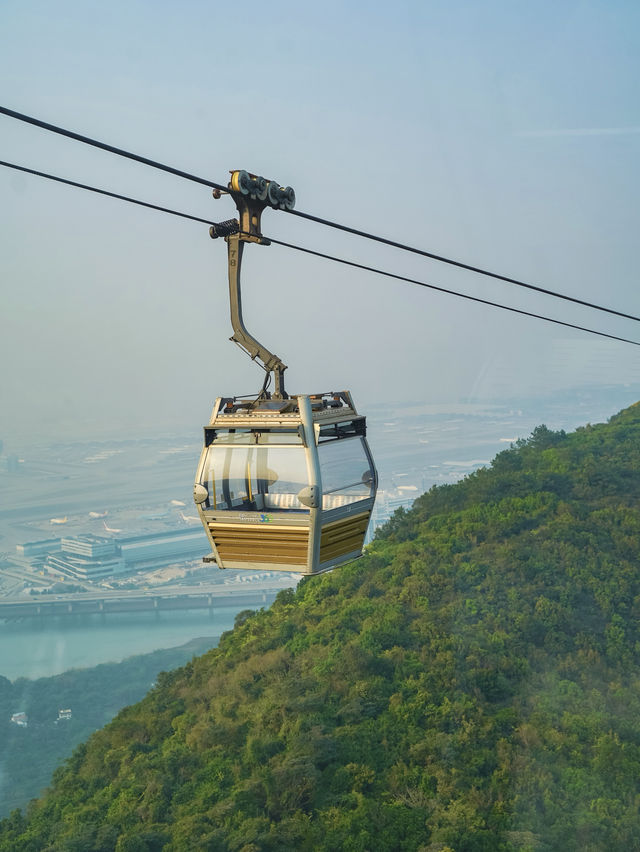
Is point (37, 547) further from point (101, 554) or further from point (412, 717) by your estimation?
point (412, 717)

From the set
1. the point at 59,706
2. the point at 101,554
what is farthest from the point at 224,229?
the point at 101,554

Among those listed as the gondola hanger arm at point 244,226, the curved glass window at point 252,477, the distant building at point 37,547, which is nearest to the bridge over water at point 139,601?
the distant building at point 37,547

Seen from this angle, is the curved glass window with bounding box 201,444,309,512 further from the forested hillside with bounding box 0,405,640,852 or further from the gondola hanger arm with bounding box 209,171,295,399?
the forested hillside with bounding box 0,405,640,852

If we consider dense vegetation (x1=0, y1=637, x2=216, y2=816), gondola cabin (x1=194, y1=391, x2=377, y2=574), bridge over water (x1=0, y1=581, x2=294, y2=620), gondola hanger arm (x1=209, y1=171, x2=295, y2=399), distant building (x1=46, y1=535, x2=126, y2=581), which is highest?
distant building (x1=46, y1=535, x2=126, y2=581)

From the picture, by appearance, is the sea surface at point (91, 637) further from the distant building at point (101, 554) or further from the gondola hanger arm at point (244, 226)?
the gondola hanger arm at point (244, 226)

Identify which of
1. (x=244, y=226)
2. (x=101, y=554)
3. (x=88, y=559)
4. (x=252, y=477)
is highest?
(x=101, y=554)

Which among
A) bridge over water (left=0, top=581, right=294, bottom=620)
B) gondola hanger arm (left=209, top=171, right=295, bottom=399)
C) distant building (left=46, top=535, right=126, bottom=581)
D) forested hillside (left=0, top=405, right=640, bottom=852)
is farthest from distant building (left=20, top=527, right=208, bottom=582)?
gondola hanger arm (left=209, top=171, right=295, bottom=399)
